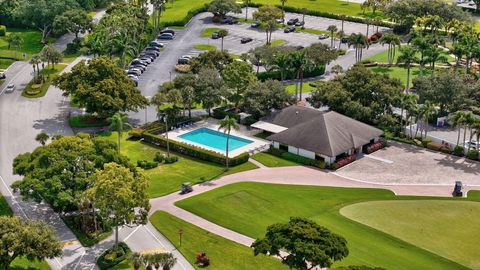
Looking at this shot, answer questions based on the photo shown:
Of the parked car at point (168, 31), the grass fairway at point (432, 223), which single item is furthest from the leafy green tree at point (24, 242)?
the parked car at point (168, 31)

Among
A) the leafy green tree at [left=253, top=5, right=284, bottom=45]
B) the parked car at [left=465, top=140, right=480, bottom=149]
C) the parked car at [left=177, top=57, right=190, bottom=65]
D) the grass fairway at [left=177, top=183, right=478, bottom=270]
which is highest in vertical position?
the leafy green tree at [left=253, top=5, right=284, bottom=45]

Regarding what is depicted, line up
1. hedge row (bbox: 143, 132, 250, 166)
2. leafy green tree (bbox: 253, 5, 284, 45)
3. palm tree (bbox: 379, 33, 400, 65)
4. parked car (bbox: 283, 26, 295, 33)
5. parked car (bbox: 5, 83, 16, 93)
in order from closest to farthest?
hedge row (bbox: 143, 132, 250, 166)
parked car (bbox: 5, 83, 16, 93)
palm tree (bbox: 379, 33, 400, 65)
leafy green tree (bbox: 253, 5, 284, 45)
parked car (bbox: 283, 26, 295, 33)

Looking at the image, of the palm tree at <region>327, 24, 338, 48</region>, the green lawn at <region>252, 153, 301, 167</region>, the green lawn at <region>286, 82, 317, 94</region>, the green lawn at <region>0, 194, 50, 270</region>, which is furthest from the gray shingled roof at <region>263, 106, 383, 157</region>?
the palm tree at <region>327, 24, 338, 48</region>

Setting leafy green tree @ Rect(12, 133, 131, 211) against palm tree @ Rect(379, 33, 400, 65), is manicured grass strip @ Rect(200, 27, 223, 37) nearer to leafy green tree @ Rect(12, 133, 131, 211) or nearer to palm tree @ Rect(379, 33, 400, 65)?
palm tree @ Rect(379, 33, 400, 65)

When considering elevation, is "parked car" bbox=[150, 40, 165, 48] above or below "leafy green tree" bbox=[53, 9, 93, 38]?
below

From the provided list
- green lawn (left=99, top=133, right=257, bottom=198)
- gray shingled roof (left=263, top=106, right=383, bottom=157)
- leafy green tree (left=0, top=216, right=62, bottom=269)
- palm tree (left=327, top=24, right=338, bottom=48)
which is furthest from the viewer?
palm tree (left=327, top=24, right=338, bottom=48)

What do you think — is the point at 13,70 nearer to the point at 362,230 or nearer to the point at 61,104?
the point at 61,104

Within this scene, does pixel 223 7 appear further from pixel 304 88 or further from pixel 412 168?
pixel 412 168
